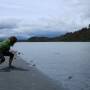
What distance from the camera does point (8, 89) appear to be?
14.3 metres

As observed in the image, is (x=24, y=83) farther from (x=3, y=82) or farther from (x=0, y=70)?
(x=0, y=70)

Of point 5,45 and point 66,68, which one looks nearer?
point 5,45

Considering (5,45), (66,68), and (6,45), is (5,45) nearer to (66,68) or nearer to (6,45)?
(6,45)

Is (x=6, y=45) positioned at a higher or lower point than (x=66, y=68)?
higher

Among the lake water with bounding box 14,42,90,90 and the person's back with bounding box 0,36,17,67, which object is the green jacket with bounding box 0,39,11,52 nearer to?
the person's back with bounding box 0,36,17,67

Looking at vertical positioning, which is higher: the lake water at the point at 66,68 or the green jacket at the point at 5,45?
the green jacket at the point at 5,45

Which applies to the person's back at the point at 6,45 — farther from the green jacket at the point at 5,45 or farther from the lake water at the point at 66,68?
the lake water at the point at 66,68

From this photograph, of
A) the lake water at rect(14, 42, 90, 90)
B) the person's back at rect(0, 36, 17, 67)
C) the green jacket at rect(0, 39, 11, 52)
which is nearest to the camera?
the lake water at rect(14, 42, 90, 90)

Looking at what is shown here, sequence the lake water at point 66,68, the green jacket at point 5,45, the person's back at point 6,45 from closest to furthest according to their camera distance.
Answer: the lake water at point 66,68 < the person's back at point 6,45 < the green jacket at point 5,45

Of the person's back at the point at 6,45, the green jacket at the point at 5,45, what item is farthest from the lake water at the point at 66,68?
the green jacket at the point at 5,45

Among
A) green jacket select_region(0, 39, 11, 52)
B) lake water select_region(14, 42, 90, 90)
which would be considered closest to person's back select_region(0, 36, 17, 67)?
green jacket select_region(0, 39, 11, 52)

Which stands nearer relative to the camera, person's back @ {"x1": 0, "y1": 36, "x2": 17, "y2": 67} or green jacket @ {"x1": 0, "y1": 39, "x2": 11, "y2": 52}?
person's back @ {"x1": 0, "y1": 36, "x2": 17, "y2": 67}

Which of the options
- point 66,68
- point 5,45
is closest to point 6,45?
point 5,45

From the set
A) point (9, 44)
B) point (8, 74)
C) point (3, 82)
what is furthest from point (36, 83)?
point (9, 44)
